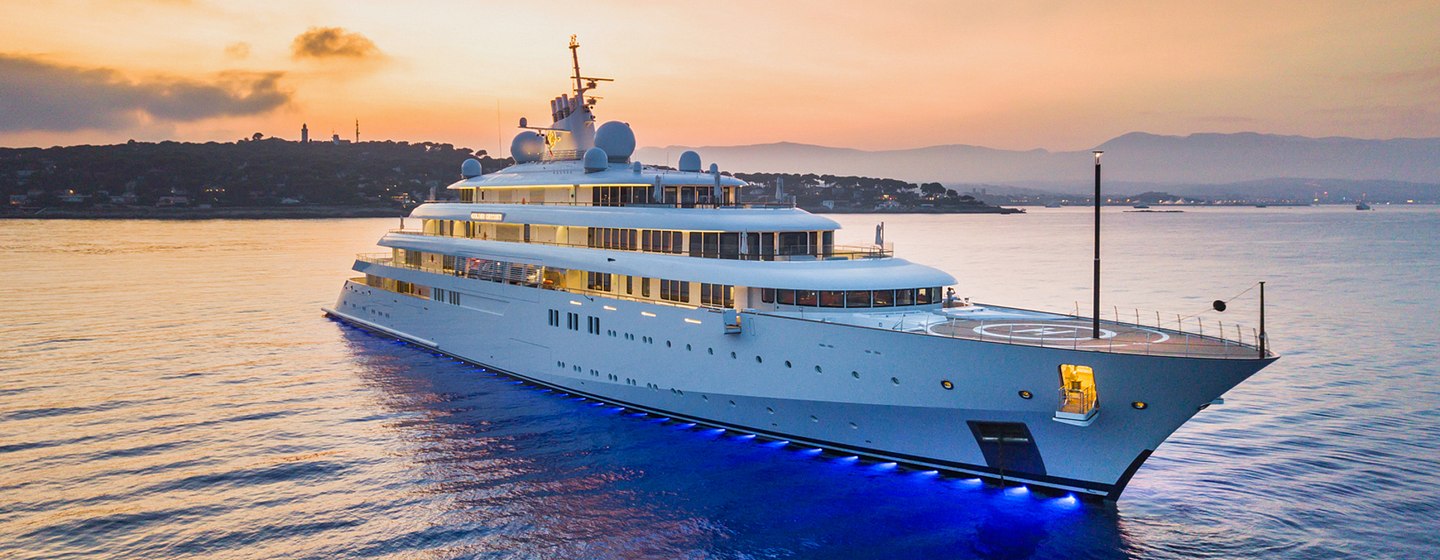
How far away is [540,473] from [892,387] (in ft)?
28.4

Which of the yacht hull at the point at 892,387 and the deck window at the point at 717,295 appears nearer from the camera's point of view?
the yacht hull at the point at 892,387

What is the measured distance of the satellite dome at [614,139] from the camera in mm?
33594

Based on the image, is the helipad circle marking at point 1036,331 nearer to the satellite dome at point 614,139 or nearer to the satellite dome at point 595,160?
the satellite dome at point 595,160

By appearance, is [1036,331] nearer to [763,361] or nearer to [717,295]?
[763,361]

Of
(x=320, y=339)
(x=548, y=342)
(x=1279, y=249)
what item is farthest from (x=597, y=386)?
(x=1279, y=249)

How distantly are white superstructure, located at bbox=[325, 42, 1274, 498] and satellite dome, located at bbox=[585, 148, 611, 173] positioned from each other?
54mm

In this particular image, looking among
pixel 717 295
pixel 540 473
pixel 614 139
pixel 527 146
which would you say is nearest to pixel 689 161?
pixel 614 139

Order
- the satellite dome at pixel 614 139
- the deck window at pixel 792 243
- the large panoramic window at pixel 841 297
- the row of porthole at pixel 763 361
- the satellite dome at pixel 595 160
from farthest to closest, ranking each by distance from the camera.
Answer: the satellite dome at pixel 614 139 → the satellite dome at pixel 595 160 → the deck window at pixel 792 243 → the large panoramic window at pixel 841 297 → the row of porthole at pixel 763 361

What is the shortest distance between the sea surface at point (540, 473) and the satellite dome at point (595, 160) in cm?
796

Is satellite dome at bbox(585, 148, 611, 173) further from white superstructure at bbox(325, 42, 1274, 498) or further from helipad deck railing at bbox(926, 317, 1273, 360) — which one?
helipad deck railing at bbox(926, 317, 1273, 360)

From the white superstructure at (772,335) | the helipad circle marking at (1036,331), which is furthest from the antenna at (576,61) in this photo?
the helipad circle marking at (1036,331)

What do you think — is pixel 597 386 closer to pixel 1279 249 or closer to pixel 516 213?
pixel 516 213

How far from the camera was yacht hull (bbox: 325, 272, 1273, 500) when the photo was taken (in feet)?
60.4

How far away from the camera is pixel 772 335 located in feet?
73.4
